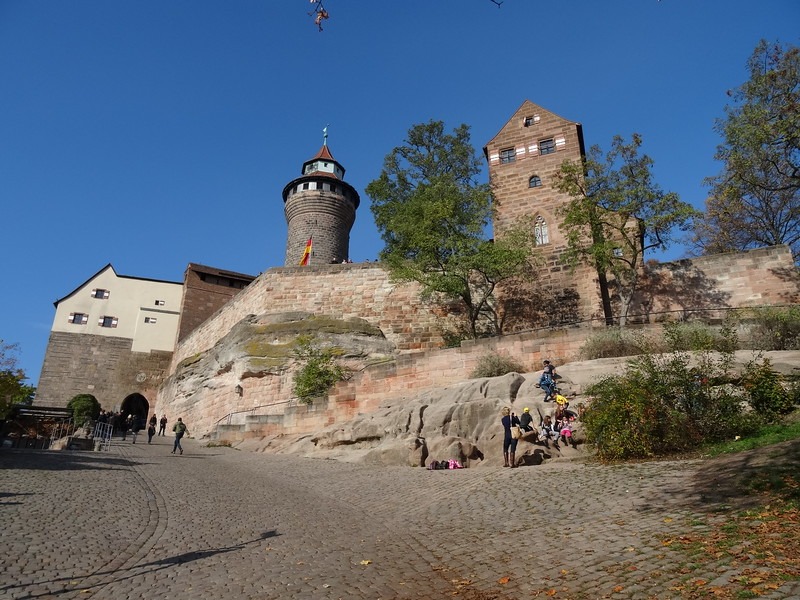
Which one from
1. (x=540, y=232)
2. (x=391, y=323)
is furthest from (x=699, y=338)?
(x=391, y=323)

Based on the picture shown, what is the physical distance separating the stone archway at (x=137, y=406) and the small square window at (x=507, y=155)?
103 feet

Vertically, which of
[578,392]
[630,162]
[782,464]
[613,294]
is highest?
[630,162]

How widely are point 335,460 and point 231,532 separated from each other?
847 cm

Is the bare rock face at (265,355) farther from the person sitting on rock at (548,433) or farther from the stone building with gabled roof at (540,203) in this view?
the person sitting on rock at (548,433)

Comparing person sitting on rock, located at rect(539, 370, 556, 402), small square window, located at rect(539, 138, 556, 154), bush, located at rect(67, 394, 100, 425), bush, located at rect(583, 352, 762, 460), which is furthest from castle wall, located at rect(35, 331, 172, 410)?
bush, located at rect(583, 352, 762, 460)

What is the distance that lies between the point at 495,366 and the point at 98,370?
1343 inches

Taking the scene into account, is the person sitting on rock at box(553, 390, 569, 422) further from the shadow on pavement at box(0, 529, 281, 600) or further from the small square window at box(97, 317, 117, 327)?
the small square window at box(97, 317, 117, 327)

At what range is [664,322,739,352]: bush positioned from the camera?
14258 millimetres

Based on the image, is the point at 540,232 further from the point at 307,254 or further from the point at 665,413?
the point at 307,254

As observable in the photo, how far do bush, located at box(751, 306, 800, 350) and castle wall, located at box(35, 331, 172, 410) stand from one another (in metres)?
38.1

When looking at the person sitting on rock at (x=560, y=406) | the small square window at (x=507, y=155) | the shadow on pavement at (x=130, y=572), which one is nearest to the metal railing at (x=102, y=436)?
the shadow on pavement at (x=130, y=572)

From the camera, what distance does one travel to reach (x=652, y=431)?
1111 centimetres

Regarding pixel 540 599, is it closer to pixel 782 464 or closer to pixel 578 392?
pixel 782 464

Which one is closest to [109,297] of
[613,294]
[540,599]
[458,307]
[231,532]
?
[458,307]
